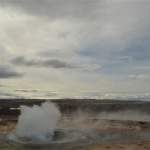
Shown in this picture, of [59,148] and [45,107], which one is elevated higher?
[45,107]

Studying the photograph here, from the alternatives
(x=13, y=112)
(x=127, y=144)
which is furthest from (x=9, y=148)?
(x=13, y=112)

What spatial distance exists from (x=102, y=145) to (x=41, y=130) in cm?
1102

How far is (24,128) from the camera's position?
25.5 metres

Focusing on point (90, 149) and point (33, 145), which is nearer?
point (90, 149)

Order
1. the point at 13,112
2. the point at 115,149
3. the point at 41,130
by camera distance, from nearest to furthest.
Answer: the point at 115,149 < the point at 41,130 < the point at 13,112

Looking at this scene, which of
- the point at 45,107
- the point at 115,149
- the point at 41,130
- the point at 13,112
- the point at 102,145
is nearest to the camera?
the point at 115,149

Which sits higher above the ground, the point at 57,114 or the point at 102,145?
the point at 57,114

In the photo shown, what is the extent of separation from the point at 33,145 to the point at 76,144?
5941mm

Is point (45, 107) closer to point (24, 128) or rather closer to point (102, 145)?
point (24, 128)

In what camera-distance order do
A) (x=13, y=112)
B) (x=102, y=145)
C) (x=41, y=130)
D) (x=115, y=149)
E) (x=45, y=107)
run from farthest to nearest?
(x=13, y=112), (x=45, y=107), (x=41, y=130), (x=102, y=145), (x=115, y=149)

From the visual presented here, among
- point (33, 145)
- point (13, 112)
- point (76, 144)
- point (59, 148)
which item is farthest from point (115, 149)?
point (13, 112)

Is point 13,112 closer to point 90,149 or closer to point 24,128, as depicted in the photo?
point 24,128

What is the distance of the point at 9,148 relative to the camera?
754 inches

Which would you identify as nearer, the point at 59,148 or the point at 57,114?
the point at 59,148
